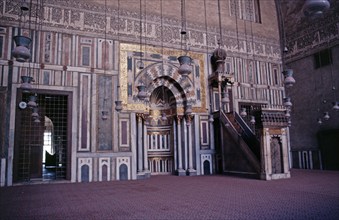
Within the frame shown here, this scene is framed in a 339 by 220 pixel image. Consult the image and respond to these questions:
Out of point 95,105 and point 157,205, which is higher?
point 95,105

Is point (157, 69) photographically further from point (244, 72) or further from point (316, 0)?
point (316, 0)

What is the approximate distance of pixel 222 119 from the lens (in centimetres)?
1077

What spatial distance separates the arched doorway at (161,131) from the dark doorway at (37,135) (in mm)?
3322

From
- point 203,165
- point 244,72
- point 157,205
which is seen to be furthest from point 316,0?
point 244,72

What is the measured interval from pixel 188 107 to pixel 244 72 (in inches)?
129

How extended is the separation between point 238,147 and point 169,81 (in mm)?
3602

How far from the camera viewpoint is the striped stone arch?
10594 millimetres

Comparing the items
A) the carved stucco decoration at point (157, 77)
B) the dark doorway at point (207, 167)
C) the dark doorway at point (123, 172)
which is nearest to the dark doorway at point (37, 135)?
the dark doorway at point (123, 172)

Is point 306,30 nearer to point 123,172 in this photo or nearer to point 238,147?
point 238,147

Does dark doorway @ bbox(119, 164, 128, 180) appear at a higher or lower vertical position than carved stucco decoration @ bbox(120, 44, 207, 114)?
lower

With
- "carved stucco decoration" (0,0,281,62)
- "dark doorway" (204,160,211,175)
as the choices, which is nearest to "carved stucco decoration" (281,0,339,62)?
"carved stucco decoration" (0,0,281,62)

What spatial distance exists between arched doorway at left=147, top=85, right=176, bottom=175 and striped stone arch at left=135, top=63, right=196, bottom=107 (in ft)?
0.87

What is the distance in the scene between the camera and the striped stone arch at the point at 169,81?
10.6m

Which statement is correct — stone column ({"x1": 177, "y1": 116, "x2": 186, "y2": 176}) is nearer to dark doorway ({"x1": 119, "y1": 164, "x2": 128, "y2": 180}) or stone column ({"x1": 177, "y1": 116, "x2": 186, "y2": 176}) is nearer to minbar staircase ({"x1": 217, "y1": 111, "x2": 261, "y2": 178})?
minbar staircase ({"x1": 217, "y1": 111, "x2": 261, "y2": 178})
